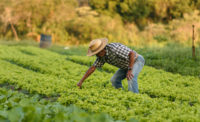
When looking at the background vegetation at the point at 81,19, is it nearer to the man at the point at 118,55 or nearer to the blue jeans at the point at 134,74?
the blue jeans at the point at 134,74

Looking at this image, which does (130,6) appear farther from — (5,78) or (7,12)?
(5,78)

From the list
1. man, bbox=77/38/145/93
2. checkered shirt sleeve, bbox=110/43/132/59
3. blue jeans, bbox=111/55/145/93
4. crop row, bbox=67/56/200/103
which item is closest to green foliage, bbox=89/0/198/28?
crop row, bbox=67/56/200/103

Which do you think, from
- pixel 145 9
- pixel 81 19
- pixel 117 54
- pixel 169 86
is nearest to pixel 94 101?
pixel 117 54

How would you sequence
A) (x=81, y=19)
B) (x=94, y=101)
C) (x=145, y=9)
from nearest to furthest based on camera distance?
(x=94, y=101)
(x=81, y=19)
(x=145, y=9)

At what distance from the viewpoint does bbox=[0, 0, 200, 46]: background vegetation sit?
3275 cm

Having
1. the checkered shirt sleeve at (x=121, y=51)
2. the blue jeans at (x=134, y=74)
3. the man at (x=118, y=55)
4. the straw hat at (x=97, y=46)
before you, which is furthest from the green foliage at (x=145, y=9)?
the straw hat at (x=97, y=46)

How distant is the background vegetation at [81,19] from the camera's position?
32.8 metres

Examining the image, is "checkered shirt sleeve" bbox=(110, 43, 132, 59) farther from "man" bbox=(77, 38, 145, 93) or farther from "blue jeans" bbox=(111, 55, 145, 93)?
"blue jeans" bbox=(111, 55, 145, 93)

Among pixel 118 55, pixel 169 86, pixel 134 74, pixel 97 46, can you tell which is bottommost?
pixel 169 86

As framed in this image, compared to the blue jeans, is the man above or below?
above

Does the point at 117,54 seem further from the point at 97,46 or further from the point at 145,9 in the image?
the point at 145,9

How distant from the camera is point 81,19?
33875 mm

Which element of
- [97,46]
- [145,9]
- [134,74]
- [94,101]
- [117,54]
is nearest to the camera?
[94,101]

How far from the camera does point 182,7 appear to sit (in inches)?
1314
